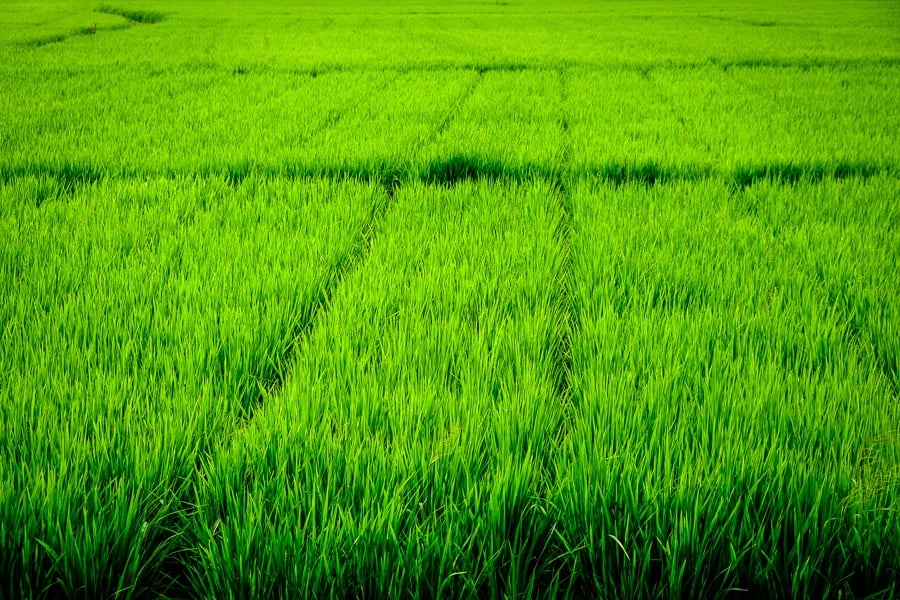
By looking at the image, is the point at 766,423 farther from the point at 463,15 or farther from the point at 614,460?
the point at 463,15

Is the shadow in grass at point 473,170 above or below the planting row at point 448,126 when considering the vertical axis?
below

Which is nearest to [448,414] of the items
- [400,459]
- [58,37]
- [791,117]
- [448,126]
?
[400,459]

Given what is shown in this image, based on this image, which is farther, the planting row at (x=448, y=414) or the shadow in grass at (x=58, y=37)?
the shadow in grass at (x=58, y=37)

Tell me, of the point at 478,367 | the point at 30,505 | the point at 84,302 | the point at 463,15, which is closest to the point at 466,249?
the point at 478,367

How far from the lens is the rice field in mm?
808

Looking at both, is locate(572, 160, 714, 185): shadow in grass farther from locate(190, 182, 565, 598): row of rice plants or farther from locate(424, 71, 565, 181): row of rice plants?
locate(190, 182, 565, 598): row of rice plants

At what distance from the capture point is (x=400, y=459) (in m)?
0.92

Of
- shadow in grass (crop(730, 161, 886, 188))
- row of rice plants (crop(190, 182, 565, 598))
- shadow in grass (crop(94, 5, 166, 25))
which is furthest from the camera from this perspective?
shadow in grass (crop(94, 5, 166, 25))

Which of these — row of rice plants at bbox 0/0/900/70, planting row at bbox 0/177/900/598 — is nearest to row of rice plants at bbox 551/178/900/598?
planting row at bbox 0/177/900/598

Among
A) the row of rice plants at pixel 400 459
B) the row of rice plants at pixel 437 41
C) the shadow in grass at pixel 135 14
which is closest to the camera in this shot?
the row of rice plants at pixel 400 459

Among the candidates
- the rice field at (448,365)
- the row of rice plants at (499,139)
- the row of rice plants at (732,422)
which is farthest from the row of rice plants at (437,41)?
the row of rice plants at (732,422)

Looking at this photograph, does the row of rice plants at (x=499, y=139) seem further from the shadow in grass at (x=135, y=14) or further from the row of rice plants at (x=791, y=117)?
the shadow in grass at (x=135, y=14)

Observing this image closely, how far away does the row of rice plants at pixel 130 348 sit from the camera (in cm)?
82

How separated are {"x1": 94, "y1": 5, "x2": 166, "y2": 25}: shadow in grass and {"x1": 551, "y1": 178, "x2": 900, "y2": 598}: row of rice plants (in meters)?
18.1
